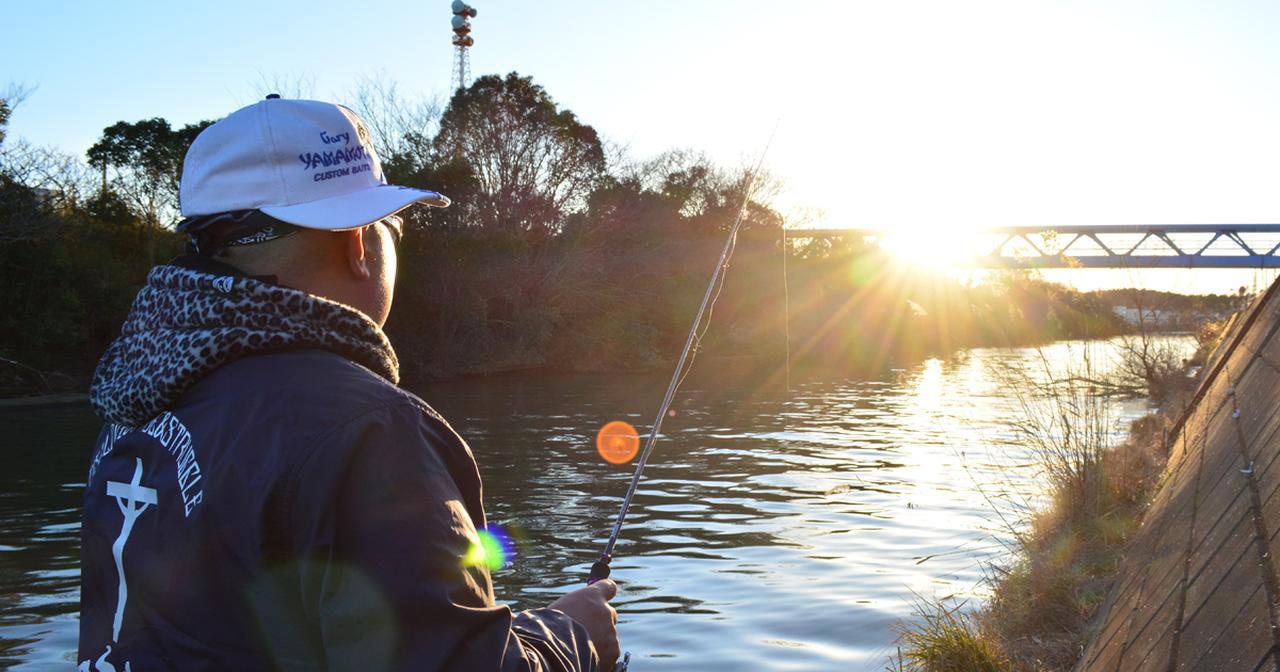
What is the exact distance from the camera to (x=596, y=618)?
7.94 feet

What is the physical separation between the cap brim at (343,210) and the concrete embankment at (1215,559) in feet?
5.72

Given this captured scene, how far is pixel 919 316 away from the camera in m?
51.9

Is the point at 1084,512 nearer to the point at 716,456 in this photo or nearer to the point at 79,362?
the point at 716,456

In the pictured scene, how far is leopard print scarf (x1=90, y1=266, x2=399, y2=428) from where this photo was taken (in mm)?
1817

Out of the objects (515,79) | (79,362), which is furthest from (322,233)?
(515,79)

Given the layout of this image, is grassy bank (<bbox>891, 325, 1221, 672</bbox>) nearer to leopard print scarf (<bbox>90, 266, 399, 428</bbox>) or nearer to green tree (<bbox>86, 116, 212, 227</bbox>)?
leopard print scarf (<bbox>90, 266, 399, 428</bbox>)

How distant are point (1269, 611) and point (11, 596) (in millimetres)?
8640

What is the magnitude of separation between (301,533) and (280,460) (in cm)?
11

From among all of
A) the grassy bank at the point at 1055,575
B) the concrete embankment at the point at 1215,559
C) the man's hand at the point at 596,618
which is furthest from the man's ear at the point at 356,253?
the grassy bank at the point at 1055,575

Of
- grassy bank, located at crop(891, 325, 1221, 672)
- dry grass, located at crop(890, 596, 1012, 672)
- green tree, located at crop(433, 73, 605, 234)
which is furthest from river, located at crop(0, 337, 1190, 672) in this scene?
green tree, located at crop(433, 73, 605, 234)

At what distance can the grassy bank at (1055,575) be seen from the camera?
528 cm

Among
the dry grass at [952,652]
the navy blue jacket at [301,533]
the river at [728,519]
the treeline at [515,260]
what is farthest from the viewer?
the treeline at [515,260]

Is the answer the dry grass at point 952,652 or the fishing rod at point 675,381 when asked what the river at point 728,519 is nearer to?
the dry grass at point 952,652

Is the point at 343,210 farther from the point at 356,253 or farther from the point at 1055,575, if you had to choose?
the point at 1055,575
